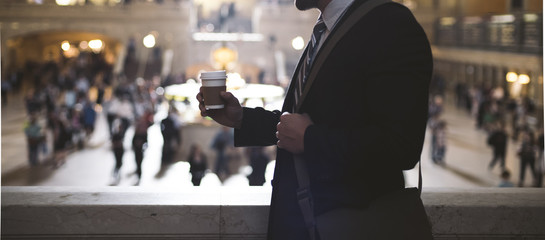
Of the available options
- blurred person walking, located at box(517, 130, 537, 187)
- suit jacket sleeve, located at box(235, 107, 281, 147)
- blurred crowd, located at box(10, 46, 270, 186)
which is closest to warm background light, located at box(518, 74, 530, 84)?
blurred person walking, located at box(517, 130, 537, 187)

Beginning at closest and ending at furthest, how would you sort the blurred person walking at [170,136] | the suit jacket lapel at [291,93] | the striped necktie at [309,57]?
the striped necktie at [309,57] < the suit jacket lapel at [291,93] < the blurred person walking at [170,136]

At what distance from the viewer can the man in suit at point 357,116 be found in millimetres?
1812

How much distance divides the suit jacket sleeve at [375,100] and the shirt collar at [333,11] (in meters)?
0.11

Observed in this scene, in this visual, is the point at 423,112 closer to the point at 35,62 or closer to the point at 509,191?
the point at 509,191

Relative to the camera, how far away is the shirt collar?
2.01 m

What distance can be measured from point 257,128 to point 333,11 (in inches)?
20.8

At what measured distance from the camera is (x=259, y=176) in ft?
25.9

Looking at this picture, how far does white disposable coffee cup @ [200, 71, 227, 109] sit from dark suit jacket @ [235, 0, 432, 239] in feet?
1.01

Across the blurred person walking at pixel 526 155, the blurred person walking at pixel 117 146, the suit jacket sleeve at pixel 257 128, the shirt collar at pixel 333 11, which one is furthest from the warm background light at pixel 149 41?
the shirt collar at pixel 333 11

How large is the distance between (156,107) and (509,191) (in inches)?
864

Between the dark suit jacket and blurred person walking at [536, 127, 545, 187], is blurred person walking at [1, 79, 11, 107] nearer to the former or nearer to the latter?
blurred person walking at [536, 127, 545, 187]

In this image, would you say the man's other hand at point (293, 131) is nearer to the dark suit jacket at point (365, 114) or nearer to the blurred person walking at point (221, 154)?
the dark suit jacket at point (365, 114)

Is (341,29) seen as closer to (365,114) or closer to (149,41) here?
(365,114)

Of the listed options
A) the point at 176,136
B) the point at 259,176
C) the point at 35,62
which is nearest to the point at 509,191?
the point at 259,176
